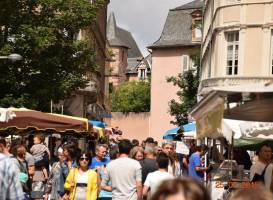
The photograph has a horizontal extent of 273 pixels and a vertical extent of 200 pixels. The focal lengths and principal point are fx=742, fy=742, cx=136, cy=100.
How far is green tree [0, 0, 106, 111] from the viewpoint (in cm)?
2945

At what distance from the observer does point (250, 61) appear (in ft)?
124

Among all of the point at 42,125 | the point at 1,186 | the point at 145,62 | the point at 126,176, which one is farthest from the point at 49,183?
the point at 145,62

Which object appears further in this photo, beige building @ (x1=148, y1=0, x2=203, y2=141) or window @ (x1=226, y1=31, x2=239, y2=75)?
beige building @ (x1=148, y1=0, x2=203, y2=141)

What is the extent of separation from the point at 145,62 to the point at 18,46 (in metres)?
104

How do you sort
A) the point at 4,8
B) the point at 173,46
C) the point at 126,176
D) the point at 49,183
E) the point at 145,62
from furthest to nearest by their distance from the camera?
the point at 145,62 → the point at 173,46 → the point at 4,8 → the point at 49,183 → the point at 126,176

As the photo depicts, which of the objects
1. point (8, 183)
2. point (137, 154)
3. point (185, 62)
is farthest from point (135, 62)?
point (8, 183)

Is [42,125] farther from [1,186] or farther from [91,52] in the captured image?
[91,52]

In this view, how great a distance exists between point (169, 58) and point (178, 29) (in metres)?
3.06

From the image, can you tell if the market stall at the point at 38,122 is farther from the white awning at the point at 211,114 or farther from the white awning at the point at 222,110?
the white awning at the point at 211,114

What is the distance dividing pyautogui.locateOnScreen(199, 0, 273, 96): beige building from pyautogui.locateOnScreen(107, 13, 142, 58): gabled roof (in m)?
112

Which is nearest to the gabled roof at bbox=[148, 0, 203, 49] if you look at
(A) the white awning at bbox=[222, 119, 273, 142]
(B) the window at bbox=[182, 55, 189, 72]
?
(B) the window at bbox=[182, 55, 189, 72]

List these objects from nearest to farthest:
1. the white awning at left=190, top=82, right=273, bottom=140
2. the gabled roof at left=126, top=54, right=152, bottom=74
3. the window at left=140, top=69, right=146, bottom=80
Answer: the white awning at left=190, top=82, right=273, bottom=140
the gabled roof at left=126, top=54, right=152, bottom=74
the window at left=140, top=69, right=146, bottom=80

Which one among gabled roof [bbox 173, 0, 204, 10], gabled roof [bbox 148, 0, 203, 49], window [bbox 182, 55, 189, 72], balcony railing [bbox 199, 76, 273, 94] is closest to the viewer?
balcony railing [bbox 199, 76, 273, 94]

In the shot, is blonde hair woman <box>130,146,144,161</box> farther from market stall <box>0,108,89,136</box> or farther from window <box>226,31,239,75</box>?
window <box>226,31,239,75</box>
